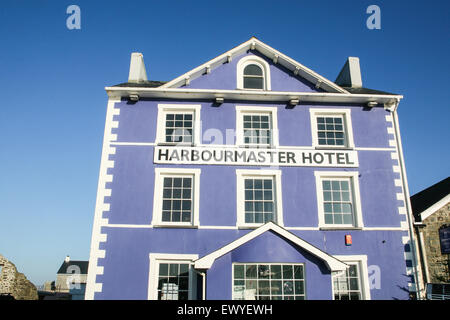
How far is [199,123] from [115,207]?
15.6 feet

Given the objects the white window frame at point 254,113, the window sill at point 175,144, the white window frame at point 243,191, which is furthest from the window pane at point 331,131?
the window sill at point 175,144

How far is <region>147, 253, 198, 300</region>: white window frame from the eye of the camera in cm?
1280

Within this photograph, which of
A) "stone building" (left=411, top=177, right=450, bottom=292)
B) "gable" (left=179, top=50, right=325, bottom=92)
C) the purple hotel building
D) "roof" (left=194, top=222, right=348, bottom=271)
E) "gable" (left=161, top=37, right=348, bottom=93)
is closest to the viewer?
"roof" (left=194, top=222, right=348, bottom=271)

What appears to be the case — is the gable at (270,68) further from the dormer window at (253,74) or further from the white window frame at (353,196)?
the white window frame at (353,196)

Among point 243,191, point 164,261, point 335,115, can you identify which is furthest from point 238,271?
point 335,115

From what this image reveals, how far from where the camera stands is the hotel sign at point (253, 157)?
14.5m

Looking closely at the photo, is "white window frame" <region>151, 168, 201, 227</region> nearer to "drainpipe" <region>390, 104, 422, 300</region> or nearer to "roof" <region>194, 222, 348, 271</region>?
"roof" <region>194, 222, 348, 271</region>

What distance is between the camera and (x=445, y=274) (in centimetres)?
1435

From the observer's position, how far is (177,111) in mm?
15602

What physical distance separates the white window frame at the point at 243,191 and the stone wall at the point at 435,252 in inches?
238

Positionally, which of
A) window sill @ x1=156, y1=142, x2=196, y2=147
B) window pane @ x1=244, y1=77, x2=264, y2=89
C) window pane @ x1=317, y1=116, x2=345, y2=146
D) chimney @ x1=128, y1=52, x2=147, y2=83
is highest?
chimney @ x1=128, y1=52, x2=147, y2=83

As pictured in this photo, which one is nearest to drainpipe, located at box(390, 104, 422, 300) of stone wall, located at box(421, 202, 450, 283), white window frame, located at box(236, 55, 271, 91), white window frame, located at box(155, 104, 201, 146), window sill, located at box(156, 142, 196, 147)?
stone wall, located at box(421, 202, 450, 283)

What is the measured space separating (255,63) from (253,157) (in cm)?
463

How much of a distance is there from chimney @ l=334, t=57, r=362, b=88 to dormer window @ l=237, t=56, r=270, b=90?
470 cm
